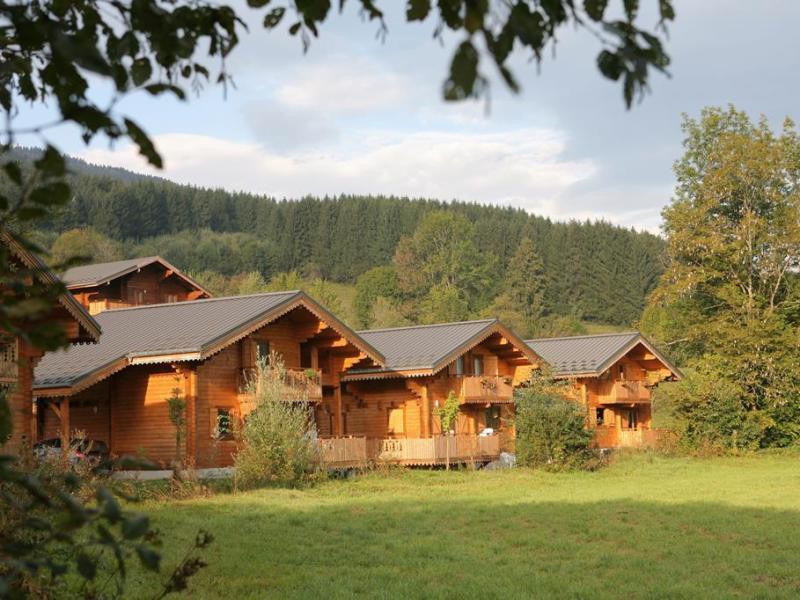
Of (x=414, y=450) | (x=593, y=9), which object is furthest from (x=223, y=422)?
(x=593, y=9)

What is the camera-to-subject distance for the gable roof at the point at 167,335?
28.5 meters

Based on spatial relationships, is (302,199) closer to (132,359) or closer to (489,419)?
(489,419)

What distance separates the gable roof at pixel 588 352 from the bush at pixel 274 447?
2080 cm

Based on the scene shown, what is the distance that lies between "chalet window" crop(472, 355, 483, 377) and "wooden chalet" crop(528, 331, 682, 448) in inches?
123

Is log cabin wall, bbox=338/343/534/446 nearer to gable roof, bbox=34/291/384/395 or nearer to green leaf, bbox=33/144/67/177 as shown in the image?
gable roof, bbox=34/291/384/395

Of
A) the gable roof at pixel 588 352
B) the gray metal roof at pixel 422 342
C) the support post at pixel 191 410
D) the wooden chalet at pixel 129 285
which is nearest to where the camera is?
the support post at pixel 191 410

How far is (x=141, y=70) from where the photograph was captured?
347cm

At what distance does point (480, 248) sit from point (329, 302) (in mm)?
50544

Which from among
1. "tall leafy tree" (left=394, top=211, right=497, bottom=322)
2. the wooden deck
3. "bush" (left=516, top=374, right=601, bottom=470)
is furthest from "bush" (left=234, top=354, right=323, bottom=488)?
"tall leafy tree" (left=394, top=211, right=497, bottom=322)

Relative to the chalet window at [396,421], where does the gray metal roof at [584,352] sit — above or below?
above

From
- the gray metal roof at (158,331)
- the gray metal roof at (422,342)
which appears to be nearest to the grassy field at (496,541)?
the gray metal roof at (158,331)

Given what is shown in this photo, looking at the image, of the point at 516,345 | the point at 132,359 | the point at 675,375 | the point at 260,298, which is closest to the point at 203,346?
the point at 132,359

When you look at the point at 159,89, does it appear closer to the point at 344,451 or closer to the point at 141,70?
the point at 141,70

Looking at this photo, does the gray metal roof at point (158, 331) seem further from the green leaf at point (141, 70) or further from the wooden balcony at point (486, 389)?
the green leaf at point (141, 70)
